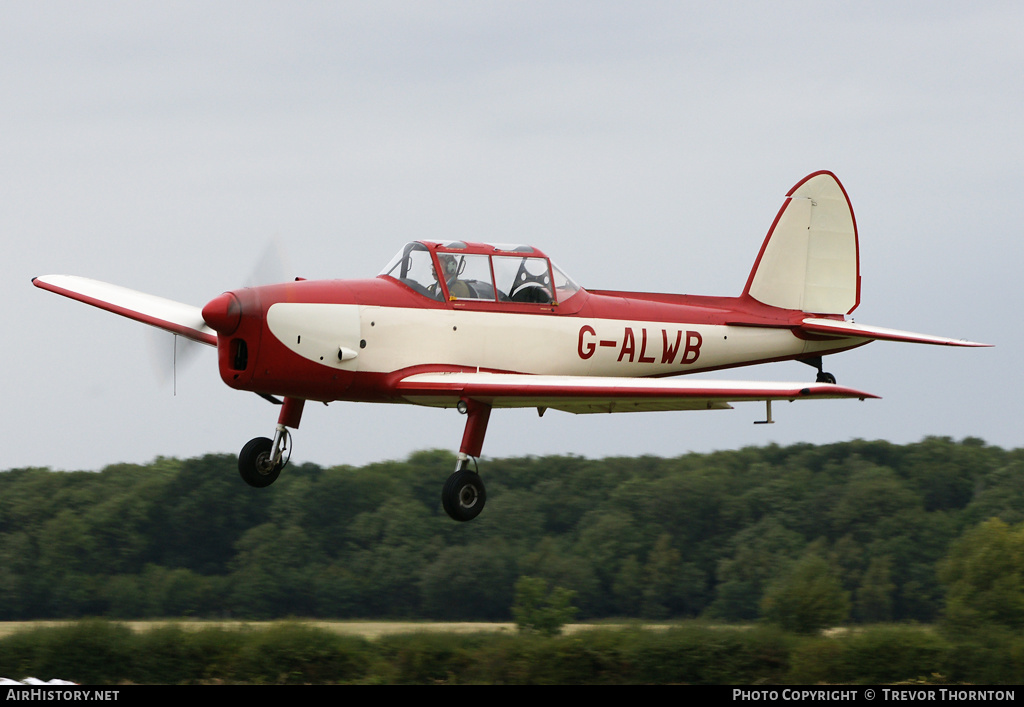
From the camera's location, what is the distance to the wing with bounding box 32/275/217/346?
14.7m

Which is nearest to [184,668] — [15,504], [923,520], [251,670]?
[251,670]

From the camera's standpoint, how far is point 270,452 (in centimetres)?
1494

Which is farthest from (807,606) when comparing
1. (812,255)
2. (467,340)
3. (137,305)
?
(137,305)

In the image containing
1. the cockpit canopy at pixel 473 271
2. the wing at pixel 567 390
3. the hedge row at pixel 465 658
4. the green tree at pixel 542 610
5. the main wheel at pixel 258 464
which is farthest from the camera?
the green tree at pixel 542 610

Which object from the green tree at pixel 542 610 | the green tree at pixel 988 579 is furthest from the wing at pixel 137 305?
the green tree at pixel 988 579

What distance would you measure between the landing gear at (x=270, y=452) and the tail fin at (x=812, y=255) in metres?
7.09

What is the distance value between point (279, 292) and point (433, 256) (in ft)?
6.35

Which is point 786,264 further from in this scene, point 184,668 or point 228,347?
point 184,668

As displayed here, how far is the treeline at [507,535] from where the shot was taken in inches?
1791

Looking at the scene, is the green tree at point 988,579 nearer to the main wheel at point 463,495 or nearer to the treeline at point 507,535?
the treeline at point 507,535

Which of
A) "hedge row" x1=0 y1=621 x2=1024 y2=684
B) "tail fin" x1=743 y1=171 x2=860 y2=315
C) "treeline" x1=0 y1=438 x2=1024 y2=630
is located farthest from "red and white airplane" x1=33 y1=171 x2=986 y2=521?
"treeline" x1=0 y1=438 x2=1024 y2=630

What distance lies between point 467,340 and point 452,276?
799 mm

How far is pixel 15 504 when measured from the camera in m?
52.4

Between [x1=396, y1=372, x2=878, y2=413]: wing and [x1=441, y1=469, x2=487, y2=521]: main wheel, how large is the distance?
2.98ft
